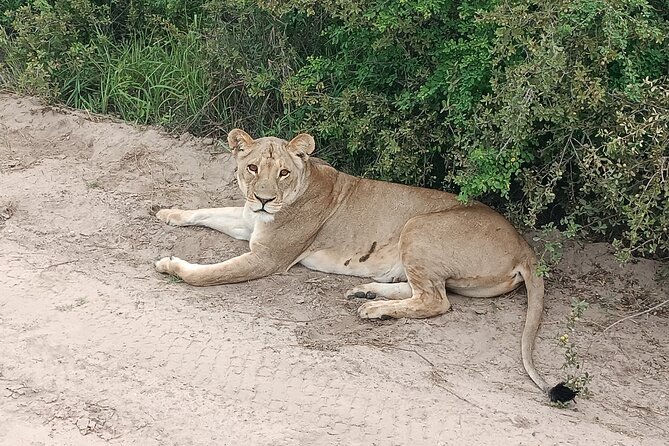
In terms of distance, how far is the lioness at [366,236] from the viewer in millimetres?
5098

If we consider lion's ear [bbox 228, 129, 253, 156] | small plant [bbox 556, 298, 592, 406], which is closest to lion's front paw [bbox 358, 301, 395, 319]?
small plant [bbox 556, 298, 592, 406]

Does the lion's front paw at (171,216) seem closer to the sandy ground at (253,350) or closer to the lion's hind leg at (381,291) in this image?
the sandy ground at (253,350)

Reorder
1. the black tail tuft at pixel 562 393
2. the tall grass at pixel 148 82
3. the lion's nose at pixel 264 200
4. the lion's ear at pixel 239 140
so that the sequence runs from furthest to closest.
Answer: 1. the tall grass at pixel 148 82
2. the lion's ear at pixel 239 140
3. the lion's nose at pixel 264 200
4. the black tail tuft at pixel 562 393

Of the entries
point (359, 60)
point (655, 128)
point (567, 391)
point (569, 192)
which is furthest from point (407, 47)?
point (567, 391)

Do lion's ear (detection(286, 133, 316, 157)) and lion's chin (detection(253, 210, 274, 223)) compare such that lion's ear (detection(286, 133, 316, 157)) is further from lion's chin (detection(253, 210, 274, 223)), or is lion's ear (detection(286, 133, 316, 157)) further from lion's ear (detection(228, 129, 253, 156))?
lion's chin (detection(253, 210, 274, 223))

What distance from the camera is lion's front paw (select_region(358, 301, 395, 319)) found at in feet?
15.9

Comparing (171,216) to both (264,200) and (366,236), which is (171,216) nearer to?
(264,200)

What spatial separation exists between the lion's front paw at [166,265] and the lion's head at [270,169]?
1.89 ft

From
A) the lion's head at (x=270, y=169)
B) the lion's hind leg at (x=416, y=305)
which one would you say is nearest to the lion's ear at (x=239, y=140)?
the lion's head at (x=270, y=169)

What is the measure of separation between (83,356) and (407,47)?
9.71 ft

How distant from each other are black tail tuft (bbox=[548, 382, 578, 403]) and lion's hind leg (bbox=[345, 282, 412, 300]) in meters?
1.36

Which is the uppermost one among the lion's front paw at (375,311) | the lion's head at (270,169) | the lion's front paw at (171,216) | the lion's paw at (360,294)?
the lion's head at (270,169)

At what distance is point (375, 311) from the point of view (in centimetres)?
486

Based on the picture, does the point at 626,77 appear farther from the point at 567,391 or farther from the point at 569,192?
the point at 567,391
